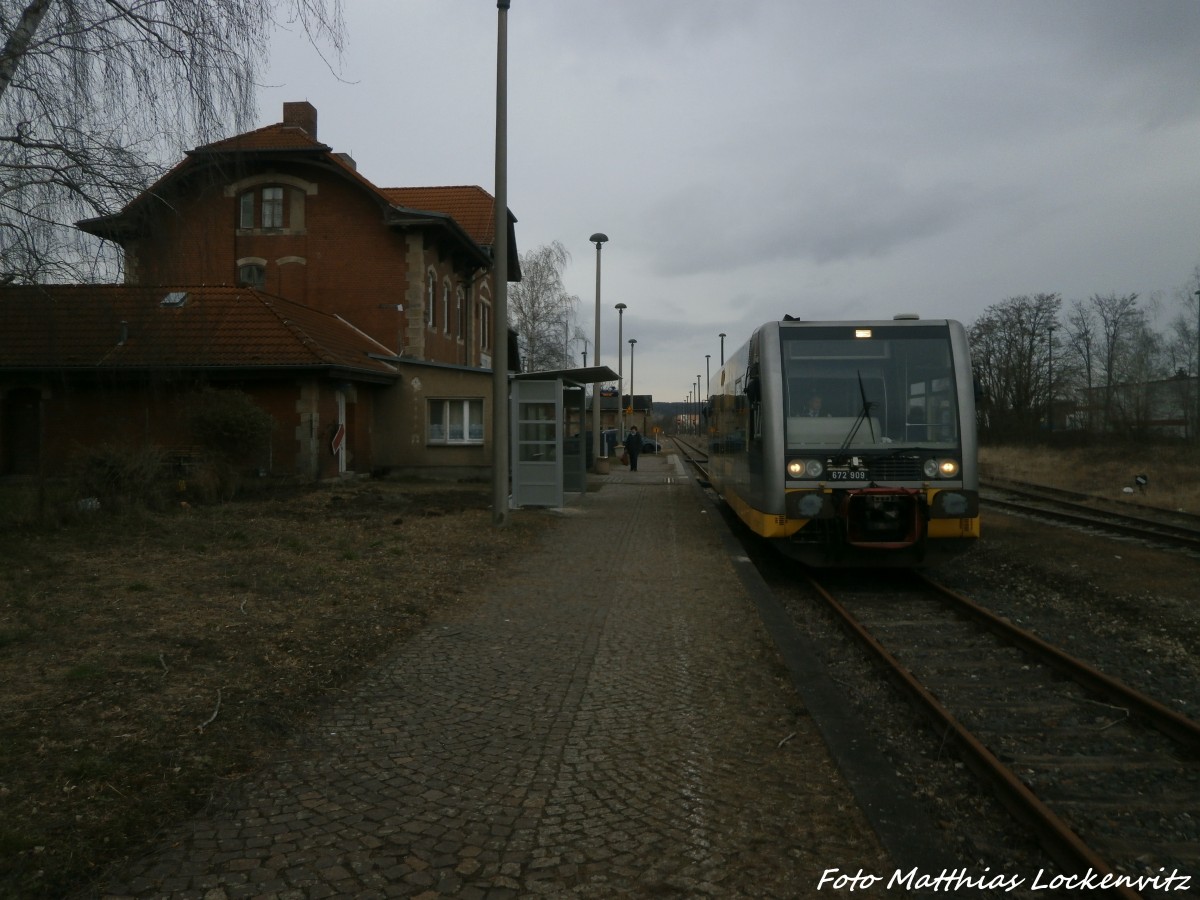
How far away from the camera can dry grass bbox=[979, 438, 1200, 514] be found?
74.4ft

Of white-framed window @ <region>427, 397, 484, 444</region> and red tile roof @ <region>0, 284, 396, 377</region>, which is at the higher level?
red tile roof @ <region>0, 284, 396, 377</region>

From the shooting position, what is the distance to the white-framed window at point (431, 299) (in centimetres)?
2886

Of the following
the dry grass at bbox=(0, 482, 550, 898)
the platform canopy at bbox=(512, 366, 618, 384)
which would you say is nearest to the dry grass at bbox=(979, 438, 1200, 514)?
the platform canopy at bbox=(512, 366, 618, 384)

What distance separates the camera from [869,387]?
10.2m

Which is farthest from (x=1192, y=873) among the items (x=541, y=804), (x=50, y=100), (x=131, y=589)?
(x=50, y=100)

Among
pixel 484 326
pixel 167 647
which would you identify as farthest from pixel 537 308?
pixel 167 647

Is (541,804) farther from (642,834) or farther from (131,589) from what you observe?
(131,589)

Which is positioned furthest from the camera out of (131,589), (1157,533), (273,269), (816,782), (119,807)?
(273,269)

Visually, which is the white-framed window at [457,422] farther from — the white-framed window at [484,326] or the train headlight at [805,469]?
the train headlight at [805,469]

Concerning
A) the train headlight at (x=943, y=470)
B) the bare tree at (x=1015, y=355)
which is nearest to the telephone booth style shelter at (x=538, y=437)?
the train headlight at (x=943, y=470)

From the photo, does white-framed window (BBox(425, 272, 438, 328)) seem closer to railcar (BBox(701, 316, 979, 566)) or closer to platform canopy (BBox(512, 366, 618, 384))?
platform canopy (BBox(512, 366, 618, 384))

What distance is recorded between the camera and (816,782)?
4.47 m

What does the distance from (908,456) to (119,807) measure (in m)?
7.96

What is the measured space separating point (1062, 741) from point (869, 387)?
5.43 m
